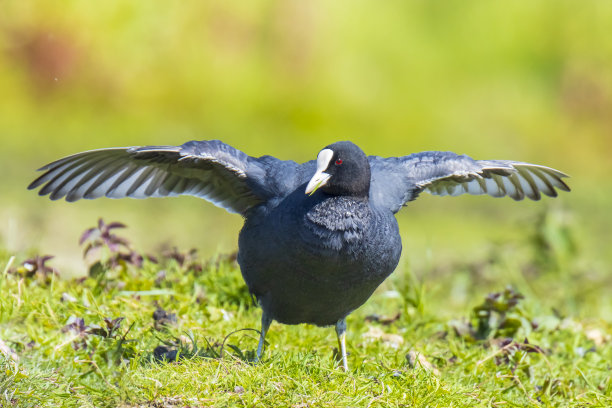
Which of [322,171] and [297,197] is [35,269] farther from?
[322,171]

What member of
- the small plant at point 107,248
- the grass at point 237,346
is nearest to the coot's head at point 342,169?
the grass at point 237,346

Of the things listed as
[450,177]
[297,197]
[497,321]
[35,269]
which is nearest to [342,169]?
[297,197]

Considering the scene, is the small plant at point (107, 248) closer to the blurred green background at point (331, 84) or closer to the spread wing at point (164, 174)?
the spread wing at point (164, 174)

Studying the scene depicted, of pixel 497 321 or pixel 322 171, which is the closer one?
pixel 322 171

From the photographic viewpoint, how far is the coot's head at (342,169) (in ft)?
12.7

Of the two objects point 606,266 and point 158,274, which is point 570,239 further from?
point 158,274

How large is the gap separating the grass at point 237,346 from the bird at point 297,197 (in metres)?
0.33

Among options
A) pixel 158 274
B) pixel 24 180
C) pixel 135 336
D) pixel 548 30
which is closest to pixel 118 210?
pixel 24 180

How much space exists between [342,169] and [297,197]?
0.26 meters

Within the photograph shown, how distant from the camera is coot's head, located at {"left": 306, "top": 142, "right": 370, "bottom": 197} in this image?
387 cm

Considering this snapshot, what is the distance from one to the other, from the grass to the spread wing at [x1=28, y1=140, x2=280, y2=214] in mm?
454

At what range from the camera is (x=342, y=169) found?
3.89 m

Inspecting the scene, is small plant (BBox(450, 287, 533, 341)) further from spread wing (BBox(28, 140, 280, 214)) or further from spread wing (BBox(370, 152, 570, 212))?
spread wing (BBox(28, 140, 280, 214))

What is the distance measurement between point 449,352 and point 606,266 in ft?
12.3
